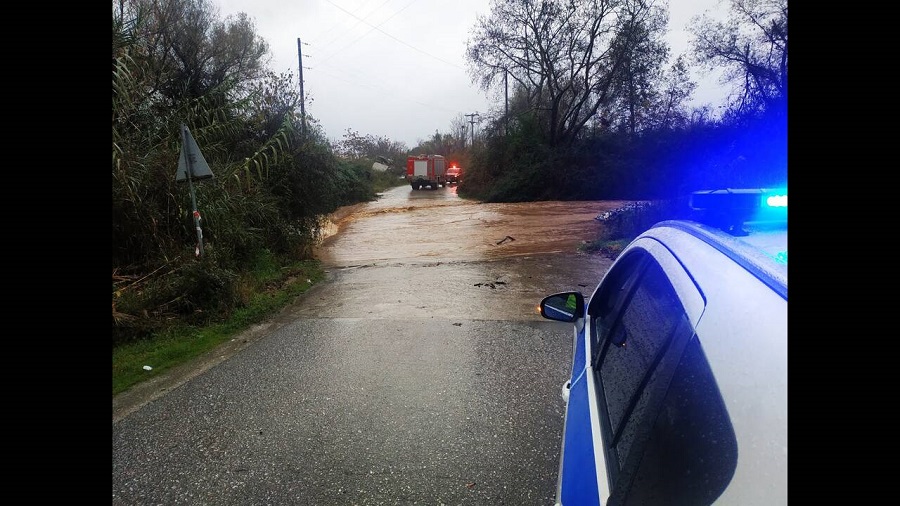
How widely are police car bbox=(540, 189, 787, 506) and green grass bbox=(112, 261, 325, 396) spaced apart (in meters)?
4.49

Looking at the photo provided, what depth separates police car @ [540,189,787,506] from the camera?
0.90 m

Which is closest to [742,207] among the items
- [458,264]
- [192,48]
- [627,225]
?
[458,264]

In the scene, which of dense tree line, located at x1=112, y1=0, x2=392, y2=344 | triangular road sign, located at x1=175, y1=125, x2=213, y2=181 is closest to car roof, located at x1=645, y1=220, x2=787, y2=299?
dense tree line, located at x1=112, y1=0, x2=392, y2=344

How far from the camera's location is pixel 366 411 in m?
3.83

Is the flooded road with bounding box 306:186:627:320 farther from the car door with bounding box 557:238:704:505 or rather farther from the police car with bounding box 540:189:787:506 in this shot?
the police car with bounding box 540:189:787:506

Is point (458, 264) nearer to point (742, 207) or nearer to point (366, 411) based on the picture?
point (366, 411)

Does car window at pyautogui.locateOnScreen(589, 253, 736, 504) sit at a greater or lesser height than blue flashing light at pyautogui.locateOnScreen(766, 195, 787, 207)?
lesser

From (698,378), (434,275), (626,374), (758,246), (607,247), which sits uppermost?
(758,246)

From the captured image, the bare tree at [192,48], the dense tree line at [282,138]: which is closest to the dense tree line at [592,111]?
the dense tree line at [282,138]

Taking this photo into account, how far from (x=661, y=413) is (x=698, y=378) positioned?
15 cm

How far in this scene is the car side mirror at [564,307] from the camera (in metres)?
2.69
